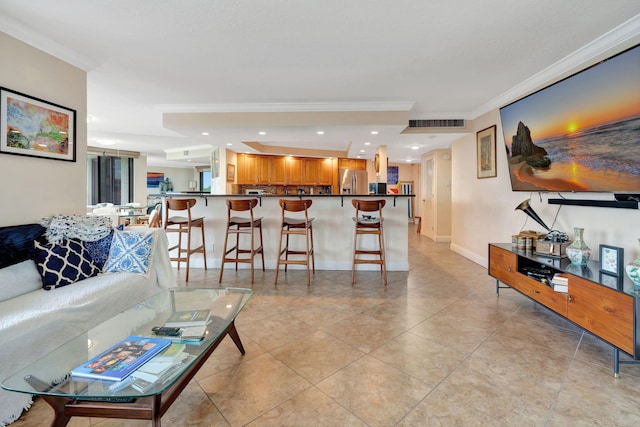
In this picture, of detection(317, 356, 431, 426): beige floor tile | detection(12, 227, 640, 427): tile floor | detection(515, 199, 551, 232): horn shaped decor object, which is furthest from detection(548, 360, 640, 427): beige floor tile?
detection(515, 199, 551, 232): horn shaped decor object

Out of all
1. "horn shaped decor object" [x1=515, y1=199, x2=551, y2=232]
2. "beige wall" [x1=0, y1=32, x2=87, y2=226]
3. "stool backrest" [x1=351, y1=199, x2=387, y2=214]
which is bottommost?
"horn shaped decor object" [x1=515, y1=199, x2=551, y2=232]

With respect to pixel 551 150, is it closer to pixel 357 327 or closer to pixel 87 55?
pixel 357 327

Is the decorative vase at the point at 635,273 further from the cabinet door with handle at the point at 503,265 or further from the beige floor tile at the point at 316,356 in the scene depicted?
the beige floor tile at the point at 316,356

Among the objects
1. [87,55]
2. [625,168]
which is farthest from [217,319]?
[625,168]

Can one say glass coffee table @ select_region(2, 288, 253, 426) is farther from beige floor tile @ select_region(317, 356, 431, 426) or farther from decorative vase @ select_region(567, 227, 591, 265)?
decorative vase @ select_region(567, 227, 591, 265)

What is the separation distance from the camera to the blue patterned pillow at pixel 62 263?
1.90 m

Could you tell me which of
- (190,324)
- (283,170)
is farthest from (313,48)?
(283,170)

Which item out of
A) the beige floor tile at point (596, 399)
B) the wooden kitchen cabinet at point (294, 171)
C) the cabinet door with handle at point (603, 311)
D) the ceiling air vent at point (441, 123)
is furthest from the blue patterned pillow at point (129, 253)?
the wooden kitchen cabinet at point (294, 171)

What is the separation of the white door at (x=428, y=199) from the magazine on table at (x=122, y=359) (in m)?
6.11

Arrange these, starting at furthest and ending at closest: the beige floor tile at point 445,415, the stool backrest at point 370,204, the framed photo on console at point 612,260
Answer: the stool backrest at point 370,204, the framed photo on console at point 612,260, the beige floor tile at point 445,415

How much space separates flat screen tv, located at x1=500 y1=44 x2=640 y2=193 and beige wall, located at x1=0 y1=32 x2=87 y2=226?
443 centimetres

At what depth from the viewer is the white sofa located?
4.42 ft

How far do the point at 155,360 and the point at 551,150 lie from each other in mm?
3480

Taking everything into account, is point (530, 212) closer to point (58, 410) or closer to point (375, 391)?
point (375, 391)
